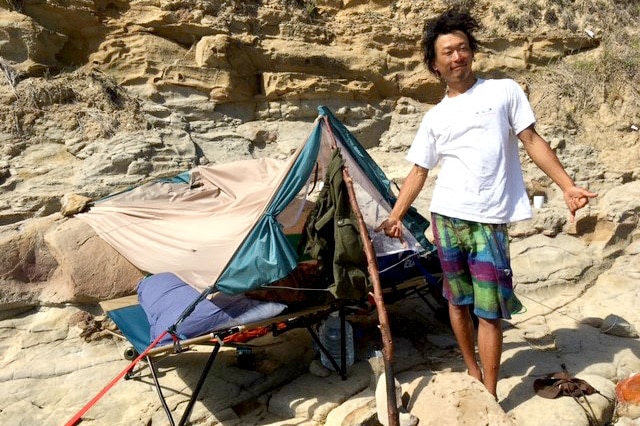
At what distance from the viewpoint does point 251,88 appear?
7566 millimetres

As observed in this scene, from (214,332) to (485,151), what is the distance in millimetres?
1858

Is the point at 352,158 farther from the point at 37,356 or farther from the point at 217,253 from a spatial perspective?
the point at 37,356

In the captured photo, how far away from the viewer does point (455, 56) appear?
2746mm

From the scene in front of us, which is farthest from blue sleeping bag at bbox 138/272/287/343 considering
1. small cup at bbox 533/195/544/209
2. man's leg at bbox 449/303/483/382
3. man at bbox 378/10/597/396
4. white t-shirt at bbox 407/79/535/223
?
small cup at bbox 533/195/544/209

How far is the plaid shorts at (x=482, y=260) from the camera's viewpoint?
8.84 ft

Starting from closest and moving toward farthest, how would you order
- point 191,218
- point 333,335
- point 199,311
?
point 199,311 → point 333,335 → point 191,218

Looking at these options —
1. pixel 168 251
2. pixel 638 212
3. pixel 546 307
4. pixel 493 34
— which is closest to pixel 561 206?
pixel 638 212

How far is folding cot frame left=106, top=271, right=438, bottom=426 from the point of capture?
3.19 metres

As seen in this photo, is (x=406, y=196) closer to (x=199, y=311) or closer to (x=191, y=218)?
(x=199, y=311)

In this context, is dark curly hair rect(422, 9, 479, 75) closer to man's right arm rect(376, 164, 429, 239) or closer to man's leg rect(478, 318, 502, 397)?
man's right arm rect(376, 164, 429, 239)

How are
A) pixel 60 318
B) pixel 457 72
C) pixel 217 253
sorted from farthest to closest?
pixel 60 318 → pixel 217 253 → pixel 457 72

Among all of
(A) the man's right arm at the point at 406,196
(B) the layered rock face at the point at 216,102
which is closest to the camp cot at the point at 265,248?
(A) the man's right arm at the point at 406,196

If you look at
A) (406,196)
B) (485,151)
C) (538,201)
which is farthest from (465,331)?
(538,201)

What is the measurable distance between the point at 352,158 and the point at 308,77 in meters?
4.02
